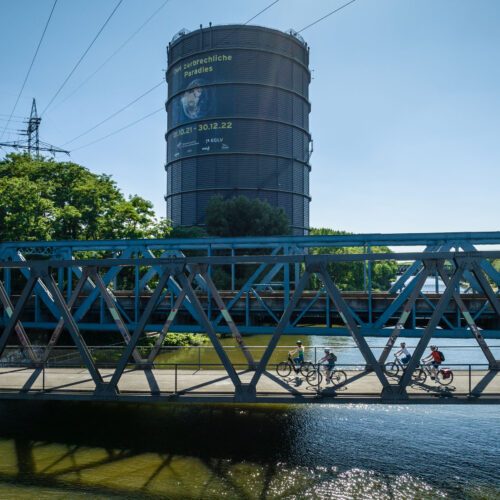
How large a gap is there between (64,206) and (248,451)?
27805 millimetres

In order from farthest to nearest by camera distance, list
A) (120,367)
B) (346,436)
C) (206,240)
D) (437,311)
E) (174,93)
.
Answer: (174,93)
(206,240)
(346,436)
(120,367)
(437,311)

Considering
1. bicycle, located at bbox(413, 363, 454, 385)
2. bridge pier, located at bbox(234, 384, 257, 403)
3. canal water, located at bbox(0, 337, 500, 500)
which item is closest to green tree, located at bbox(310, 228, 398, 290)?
canal water, located at bbox(0, 337, 500, 500)

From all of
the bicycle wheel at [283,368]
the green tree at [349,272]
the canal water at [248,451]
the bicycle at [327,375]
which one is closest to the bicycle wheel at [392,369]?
the bicycle at [327,375]

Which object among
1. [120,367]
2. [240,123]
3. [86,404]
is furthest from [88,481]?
[240,123]

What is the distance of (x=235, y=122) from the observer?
173 feet

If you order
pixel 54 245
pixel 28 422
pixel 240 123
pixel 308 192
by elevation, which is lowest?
pixel 28 422

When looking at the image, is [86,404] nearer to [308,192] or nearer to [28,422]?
[28,422]

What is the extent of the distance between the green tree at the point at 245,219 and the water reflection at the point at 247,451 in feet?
99.3

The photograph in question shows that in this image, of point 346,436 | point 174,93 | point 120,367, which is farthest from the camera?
point 174,93

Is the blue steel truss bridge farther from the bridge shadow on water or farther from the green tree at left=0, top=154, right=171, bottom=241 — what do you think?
the green tree at left=0, top=154, right=171, bottom=241

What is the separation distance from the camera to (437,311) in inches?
443

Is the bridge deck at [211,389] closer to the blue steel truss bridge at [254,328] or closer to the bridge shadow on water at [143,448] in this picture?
the blue steel truss bridge at [254,328]

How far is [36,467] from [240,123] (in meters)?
45.6

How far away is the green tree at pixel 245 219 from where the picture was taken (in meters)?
47.0
